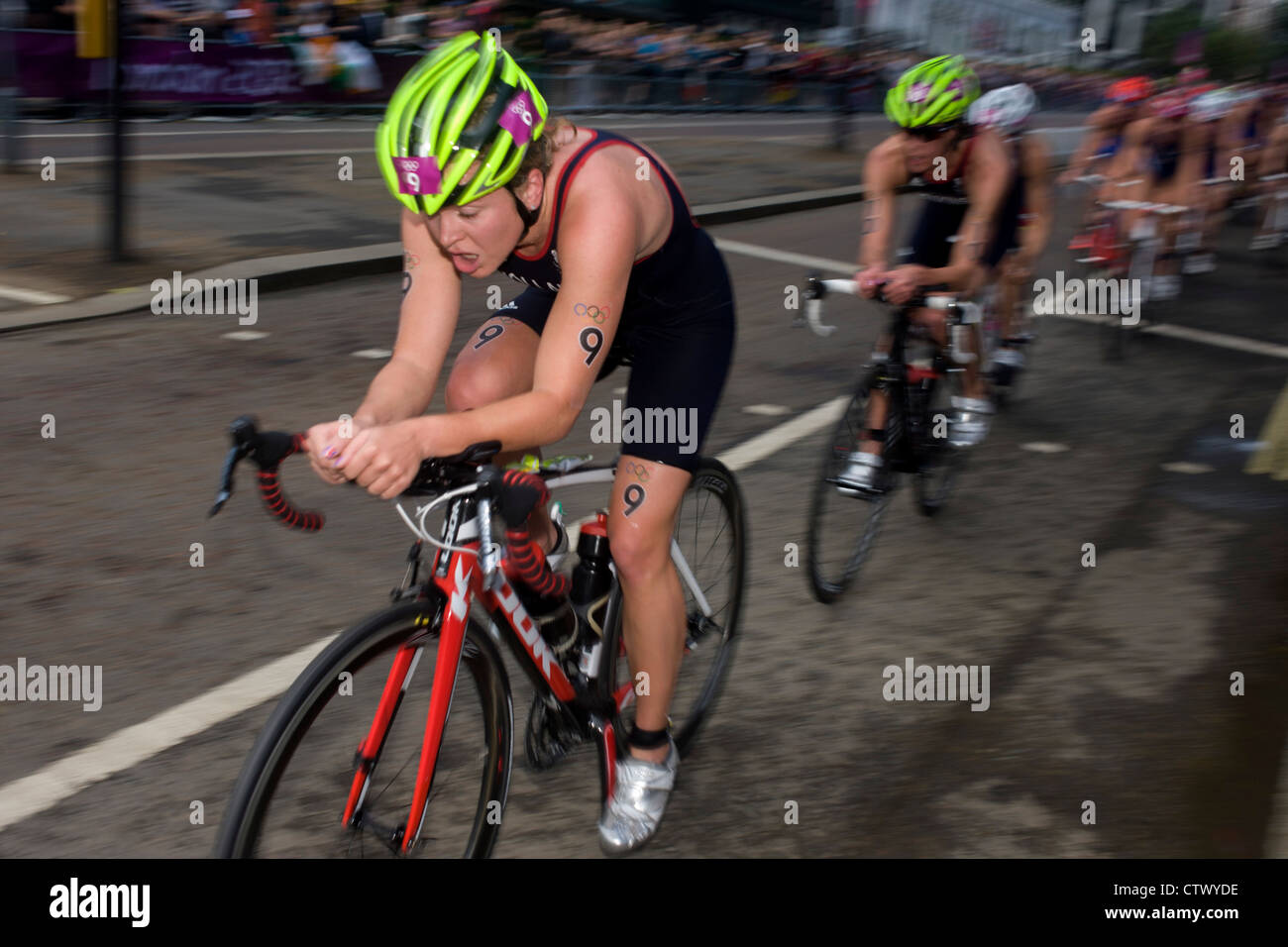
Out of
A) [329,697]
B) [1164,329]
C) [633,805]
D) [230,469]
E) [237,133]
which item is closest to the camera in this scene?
[230,469]

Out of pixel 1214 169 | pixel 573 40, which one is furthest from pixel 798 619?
pixel 573 40

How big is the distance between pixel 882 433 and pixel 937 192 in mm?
1437

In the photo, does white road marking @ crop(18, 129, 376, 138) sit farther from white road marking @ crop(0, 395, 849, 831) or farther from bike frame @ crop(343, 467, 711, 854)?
bike frame @ crop(343, 467, 711, 854)

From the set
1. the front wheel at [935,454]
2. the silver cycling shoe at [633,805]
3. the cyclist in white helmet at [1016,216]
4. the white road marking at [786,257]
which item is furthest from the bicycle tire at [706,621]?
the white road marking at [786,257]

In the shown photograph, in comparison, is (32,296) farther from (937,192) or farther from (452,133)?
(452,133)

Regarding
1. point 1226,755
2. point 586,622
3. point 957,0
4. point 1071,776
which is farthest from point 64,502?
point 957,0

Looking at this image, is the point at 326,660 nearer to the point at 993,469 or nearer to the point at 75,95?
the point at 993,469

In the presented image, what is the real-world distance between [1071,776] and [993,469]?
318 centimetres

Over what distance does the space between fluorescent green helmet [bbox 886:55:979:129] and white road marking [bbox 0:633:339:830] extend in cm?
306

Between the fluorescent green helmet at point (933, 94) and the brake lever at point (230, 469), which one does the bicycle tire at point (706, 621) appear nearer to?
the brake lever at point (230, 469)

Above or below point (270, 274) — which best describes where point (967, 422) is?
below

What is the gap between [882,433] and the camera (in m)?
5.23

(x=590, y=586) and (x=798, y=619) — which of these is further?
(x=798, y=619)

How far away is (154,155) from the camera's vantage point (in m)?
14.3
